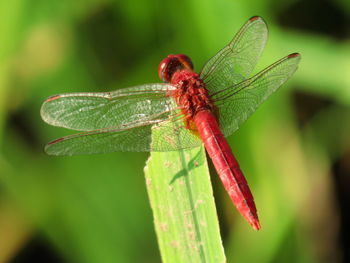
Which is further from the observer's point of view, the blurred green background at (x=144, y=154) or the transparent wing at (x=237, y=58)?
the blurred green background at (x=144, y=154)

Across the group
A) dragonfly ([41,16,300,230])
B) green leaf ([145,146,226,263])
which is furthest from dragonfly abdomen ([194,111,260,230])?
green leaf ([145,146,226,263])

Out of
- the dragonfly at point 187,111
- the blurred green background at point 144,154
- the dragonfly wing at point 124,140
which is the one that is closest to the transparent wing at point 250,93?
the dragonfly at point 187,111

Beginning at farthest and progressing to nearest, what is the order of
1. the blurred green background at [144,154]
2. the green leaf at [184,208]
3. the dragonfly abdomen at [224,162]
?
the blurred green background at [144,154] → the dragonfly abdomen at [224,162] → the green leaf at [184,208]

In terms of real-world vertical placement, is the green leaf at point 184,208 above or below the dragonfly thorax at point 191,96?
below

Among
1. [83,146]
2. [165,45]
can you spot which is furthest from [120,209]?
[165,45]

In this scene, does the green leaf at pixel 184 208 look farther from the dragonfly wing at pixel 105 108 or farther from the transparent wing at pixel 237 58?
the transparent wing at pixel 237 58

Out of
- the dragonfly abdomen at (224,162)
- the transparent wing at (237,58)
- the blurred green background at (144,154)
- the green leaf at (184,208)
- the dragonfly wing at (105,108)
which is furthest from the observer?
the blurred green background at (144,154)

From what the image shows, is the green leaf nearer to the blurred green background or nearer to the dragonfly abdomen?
the dragonfly abdomen

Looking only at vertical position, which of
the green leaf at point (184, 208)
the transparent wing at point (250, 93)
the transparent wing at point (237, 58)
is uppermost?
the transparent wing at point (237, 58)
